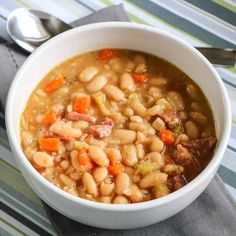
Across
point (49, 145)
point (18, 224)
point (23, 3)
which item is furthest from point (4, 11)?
point (18, 224)

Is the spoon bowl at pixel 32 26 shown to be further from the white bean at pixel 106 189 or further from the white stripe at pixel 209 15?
the white bean at pixel 106 189

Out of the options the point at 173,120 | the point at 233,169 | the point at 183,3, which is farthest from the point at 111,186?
the point at 183,3

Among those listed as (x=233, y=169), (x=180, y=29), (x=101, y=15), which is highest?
(x=101, y=15)

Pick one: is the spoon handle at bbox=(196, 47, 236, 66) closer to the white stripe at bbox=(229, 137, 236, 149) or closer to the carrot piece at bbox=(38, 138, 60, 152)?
the white stripe at bbox=(229, 137, 236, 149)

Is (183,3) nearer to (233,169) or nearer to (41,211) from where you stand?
(233,169)

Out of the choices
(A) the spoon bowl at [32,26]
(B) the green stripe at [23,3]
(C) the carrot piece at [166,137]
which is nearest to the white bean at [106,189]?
(C) the carrot piece at [166,137]

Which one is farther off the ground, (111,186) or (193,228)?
(111,186)

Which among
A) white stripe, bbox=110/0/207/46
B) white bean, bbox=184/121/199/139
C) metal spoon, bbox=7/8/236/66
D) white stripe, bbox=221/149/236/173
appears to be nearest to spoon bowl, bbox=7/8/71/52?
metal spoon, bbox=7/8/236/66

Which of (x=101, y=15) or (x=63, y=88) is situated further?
→ (x=101, y=15)

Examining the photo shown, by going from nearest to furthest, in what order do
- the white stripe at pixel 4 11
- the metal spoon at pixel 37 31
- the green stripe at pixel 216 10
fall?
the metal spoon at pixel 37 31
the white stripe at pixel 4 11
the green stripe at pixel 216 10
